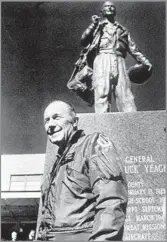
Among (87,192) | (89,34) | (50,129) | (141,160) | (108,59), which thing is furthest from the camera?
(89,34)

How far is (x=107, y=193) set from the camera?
215 centimetres

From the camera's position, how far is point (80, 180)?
94.1 inches

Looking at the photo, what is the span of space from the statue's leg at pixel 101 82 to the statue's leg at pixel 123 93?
5.5 inches

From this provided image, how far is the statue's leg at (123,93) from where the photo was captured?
5.29 metres

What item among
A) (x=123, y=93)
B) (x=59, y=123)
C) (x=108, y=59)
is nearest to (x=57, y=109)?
(x=59, y=123)

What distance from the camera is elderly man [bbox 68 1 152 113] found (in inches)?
211

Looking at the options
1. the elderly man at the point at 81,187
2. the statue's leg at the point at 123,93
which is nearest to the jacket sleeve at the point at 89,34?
the statue's leg at the point at 123,93

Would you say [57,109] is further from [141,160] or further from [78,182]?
[141,160]

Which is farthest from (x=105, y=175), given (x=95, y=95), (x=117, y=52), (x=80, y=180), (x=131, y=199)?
(x=117, y=52)

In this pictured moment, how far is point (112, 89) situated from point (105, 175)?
3.33 meters

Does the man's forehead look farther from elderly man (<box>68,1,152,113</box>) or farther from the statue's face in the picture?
the statue's face

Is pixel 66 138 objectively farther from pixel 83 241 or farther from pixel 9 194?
pixel 9 194

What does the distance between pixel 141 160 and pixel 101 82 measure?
156 centimetres

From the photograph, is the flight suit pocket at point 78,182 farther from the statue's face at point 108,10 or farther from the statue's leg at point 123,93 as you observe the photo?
the statue's face at point 108,10
